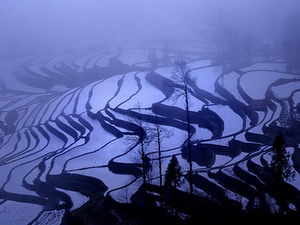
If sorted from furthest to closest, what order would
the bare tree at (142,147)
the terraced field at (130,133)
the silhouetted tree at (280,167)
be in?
the terraced field at (130,133)
the bare tree at (142,147)
the silhouetted tree at (280,167)

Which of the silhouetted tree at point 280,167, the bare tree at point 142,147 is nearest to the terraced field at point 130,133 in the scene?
the bare tree at point 142,147

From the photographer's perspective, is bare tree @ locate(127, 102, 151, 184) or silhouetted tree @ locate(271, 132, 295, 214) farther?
bare tree @ locate(127, 102, 151, 184)

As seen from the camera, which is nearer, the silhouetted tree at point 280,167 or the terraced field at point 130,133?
the silhouetted tree at point 280,167

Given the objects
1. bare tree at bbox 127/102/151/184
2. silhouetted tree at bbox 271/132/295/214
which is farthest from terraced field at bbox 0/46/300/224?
silhouetted tree at bbox 271/132/295/214

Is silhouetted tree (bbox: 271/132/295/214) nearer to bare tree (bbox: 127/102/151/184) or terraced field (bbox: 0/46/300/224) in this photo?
terraced field (bbox: 0/46/300/224)

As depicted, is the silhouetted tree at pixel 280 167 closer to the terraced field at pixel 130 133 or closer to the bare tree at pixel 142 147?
the terraced field at pixel 130 133

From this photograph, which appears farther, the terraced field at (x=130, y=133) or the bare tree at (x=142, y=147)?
the terraced field at (x=130, y=133)

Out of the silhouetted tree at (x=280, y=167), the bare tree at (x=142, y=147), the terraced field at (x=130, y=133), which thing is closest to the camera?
the silhouetted tree at (x=280, y=167)

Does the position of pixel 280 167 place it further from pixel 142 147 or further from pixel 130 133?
pixel 130 133

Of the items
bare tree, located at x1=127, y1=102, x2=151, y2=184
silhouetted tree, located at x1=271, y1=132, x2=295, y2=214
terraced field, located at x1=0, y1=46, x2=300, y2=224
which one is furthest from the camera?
terraced field, located at x1=0, y1=46, x2=300, y2=224
